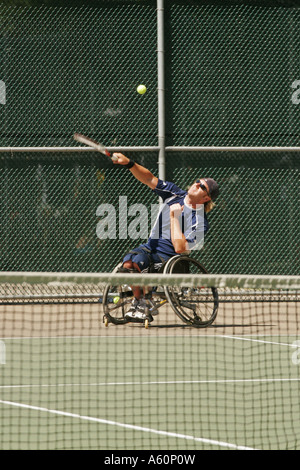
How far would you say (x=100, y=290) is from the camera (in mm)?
9141

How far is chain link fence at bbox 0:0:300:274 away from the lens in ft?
31.1

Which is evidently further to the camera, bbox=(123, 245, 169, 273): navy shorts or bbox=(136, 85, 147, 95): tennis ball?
bbox=(136, 85, 147, 95): tennis ball

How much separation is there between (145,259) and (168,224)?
450 mm

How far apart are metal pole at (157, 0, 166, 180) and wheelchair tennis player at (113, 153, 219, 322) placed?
1723mm

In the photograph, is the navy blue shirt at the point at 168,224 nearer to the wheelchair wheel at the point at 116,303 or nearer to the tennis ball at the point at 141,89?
the wheelchair wheel at the point at 116,303

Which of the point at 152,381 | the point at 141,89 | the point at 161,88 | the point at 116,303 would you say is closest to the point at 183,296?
the point at 116,303

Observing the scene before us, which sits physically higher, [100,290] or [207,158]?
[207,158]

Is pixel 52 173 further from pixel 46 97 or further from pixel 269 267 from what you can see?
pixel 269 267

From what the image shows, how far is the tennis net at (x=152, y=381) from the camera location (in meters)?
3.70

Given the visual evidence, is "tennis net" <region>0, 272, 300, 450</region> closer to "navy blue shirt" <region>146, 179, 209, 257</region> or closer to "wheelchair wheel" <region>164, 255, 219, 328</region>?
"wheelchair wheel" <region>164, 255, 219, 328</region>

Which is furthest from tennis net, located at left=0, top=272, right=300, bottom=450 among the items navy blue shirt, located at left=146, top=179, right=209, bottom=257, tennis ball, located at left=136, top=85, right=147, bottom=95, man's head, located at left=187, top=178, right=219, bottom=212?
tennis ball, located at left=136, top=85, right=147, bottom=95

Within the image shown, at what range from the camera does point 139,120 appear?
958cm

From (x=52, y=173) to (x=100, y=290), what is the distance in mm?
1490
